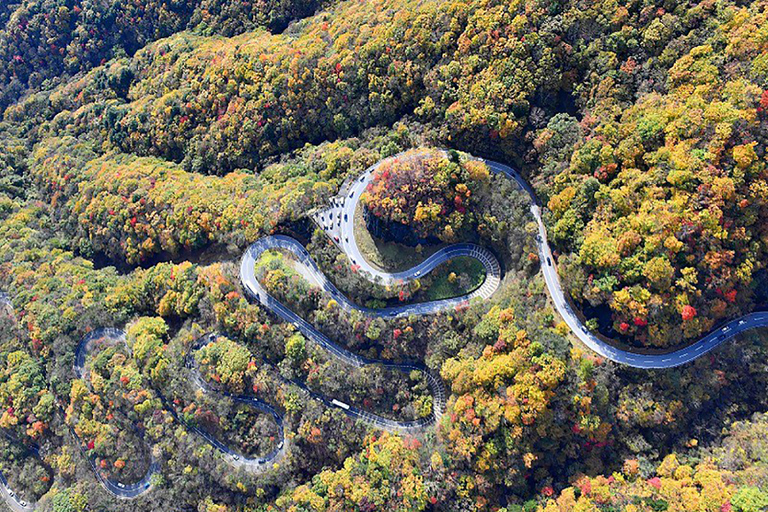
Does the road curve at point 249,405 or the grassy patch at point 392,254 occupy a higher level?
the grassy patch at point 392,254

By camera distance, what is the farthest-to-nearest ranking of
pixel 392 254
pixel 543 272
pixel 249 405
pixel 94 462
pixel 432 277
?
pixel 94 462 < pixel 249 405 < pixel 392 254 < pixel 432 277 < pixel 543 272

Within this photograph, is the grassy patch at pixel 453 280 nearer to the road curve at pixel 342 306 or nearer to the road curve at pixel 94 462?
the road curve at pixel 342 306

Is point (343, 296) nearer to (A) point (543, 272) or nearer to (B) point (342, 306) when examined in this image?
(B) point (342, 306)

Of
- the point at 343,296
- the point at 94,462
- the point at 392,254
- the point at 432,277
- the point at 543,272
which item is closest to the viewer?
the point at 543,272

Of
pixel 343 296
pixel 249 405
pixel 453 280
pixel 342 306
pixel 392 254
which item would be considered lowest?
pixel 249 405

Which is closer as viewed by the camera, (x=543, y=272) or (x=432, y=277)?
(x=543, y=272)

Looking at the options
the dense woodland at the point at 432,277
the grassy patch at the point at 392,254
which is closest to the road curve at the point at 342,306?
the dense woodland at the point at 432,277

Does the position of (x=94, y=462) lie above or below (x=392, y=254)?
below

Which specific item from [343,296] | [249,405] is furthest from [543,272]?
[249,405]
